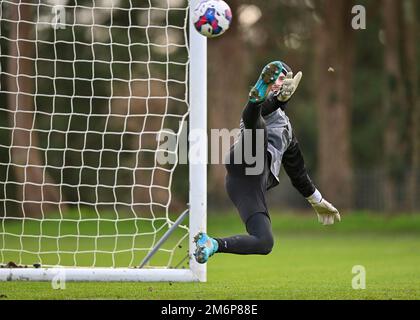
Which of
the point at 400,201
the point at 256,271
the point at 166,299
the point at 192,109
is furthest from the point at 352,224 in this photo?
the point at 166,299

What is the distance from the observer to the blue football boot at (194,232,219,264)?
22.7ft

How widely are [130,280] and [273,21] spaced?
25.6m

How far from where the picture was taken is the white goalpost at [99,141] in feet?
29.0

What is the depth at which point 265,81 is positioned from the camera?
700 centimetres

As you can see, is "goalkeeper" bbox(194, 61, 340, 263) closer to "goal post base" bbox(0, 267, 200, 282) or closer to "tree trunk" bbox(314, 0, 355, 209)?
"goal post base" bbox(0, 267, 200, 282)

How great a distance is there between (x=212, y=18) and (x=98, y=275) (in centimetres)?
278

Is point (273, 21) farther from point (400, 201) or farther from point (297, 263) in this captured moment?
point (297, 263)

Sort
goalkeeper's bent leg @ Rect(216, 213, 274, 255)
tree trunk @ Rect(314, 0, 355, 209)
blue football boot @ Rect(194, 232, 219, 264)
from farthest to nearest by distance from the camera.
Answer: tree trunk @ Rect(314, 0, 355, 209), goalkeeper's bent leg @ Rect(216, 213, 274, 255), blue football boot @ Rect(194, 232, 219, 264)

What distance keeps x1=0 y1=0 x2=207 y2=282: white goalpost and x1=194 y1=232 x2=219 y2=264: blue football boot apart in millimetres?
1663

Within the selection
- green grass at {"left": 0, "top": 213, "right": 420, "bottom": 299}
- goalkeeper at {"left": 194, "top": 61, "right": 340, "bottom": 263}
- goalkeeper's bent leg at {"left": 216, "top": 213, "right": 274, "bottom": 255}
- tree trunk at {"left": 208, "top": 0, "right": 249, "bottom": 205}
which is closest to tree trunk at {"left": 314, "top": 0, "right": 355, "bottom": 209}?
tree trunk at {"left": 208, "top": 0, "right": 249, "bottom": 205}

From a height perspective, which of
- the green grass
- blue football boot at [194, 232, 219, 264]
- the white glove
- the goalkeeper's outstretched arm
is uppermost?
the white glove

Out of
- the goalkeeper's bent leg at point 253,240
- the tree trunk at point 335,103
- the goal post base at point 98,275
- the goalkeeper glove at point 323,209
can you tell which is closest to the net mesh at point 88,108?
the tree trunk at point 335,103

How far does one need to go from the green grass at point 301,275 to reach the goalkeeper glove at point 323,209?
611 millimetres

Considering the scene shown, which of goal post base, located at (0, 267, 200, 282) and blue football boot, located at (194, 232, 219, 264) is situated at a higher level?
blue football boot, located at (194, 232, 219, 264)
